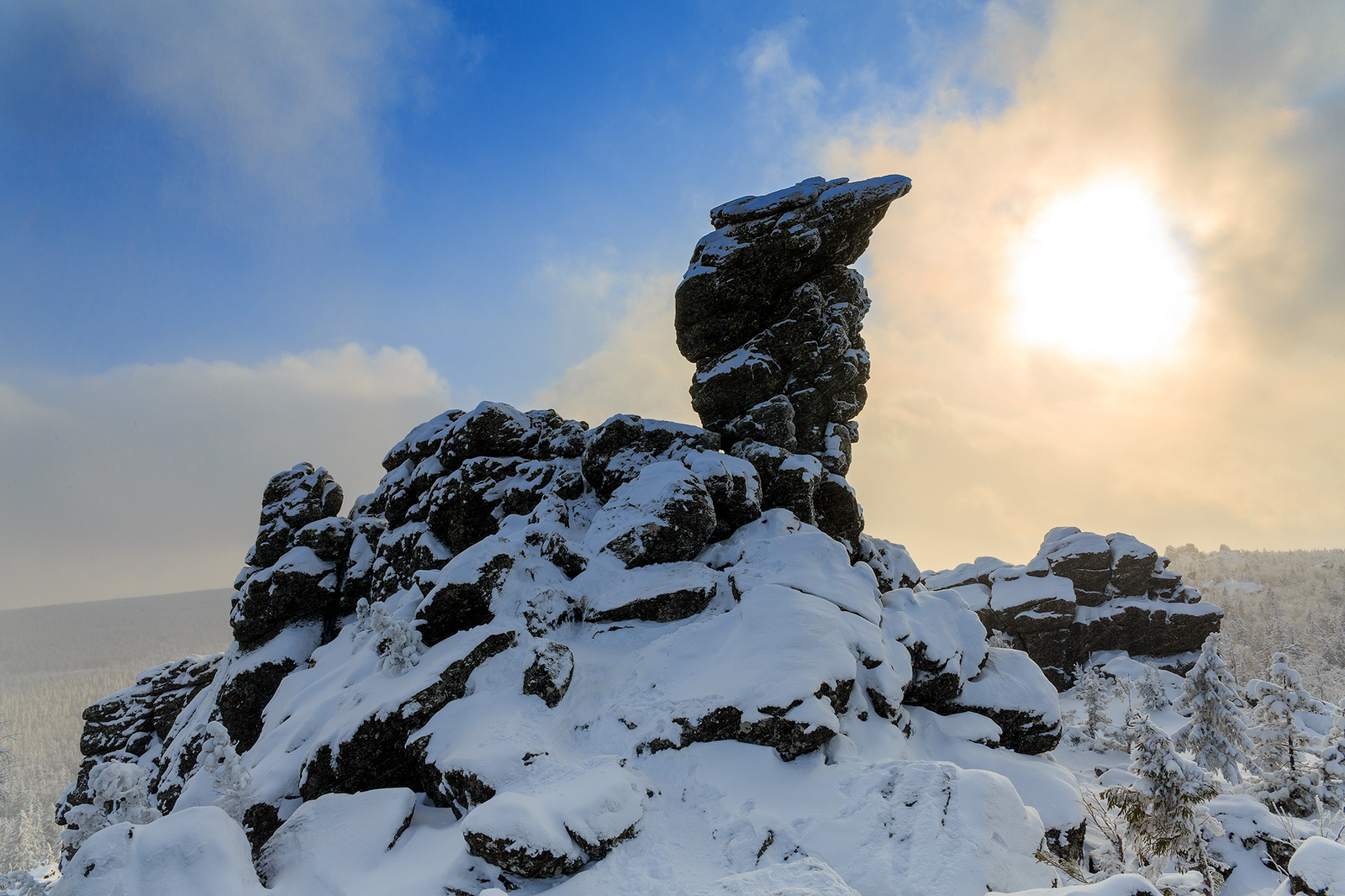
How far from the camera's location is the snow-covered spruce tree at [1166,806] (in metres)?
16.5

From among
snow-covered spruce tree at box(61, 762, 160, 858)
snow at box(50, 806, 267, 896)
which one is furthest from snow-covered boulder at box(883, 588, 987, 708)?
snow-covered spruce tree at box(61, 762, 160, 858)

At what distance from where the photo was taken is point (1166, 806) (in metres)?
16.7

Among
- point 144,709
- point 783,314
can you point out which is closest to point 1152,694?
point 783,314

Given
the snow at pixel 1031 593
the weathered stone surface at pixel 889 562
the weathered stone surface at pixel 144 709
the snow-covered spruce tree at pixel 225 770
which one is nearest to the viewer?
the snow-covered spruce tree at pixel 225 770

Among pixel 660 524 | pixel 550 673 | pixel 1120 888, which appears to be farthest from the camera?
A: pixel 660 524

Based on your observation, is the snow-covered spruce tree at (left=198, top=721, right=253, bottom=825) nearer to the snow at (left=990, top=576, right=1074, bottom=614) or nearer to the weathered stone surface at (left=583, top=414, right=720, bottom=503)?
the weathered stone surface at (left=583, top=414, right=720, bottom=503)

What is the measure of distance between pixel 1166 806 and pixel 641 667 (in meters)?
16.5

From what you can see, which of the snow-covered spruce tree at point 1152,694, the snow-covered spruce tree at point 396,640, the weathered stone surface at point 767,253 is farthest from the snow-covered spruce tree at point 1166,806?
the snow-covered spruce tree at point 1152,694

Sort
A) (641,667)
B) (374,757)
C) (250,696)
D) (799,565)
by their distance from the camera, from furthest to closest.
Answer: (250,696)
(799,565)
(641,667)
(374,757)

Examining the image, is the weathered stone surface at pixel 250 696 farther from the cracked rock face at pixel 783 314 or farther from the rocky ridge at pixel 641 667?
the cracked rock face at pixel 783 314

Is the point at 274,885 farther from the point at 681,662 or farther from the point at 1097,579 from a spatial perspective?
the point at 1097,579

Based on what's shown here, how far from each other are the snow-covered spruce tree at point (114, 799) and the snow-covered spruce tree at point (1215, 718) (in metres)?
35.4

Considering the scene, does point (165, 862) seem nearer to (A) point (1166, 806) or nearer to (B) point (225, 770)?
(B) point (225, 770)

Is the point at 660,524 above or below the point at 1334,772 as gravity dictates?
above
